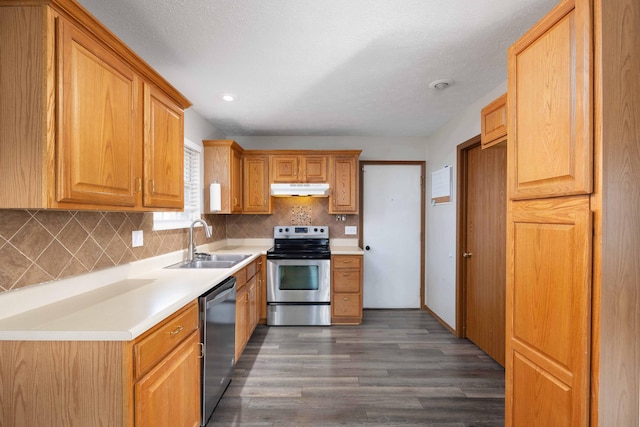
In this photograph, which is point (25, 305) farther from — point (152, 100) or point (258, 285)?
point (258, 285)

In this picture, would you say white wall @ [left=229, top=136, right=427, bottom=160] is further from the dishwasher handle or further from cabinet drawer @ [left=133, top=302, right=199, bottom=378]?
cabinet drawer @ [left=133, top=302, right=199, bottom=378]

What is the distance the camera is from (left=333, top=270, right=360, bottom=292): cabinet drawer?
3654 millimetres

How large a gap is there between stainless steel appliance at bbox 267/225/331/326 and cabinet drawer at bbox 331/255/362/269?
4.7 inches

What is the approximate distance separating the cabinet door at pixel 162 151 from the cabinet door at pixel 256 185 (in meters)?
1.76

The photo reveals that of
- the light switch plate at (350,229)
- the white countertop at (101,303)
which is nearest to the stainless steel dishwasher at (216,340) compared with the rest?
the white countertop at (101,303)

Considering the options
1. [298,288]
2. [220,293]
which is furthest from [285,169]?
[220,293]

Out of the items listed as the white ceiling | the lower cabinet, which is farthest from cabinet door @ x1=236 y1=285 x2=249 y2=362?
the white ceiling

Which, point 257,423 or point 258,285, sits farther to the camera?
point 258,285

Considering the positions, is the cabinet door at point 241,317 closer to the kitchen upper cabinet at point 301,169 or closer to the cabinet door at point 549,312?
the kitchen upper cabinet at point 301,169

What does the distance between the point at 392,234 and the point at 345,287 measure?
1079 mm

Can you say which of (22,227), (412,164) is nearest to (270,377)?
(22,227)

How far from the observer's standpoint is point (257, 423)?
194cm

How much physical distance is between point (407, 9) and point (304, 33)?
0.59 metres

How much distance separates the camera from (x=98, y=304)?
146 centimetres
